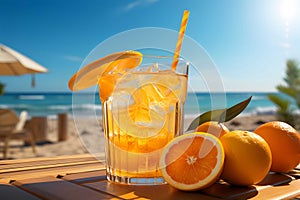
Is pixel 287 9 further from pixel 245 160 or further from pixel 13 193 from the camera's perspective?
pixel 13 193

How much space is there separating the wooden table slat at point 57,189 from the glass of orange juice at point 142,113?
0.11 m

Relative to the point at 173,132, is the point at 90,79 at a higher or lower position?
higher

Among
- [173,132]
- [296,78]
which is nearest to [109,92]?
[173,132]

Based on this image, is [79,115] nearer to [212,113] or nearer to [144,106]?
[144,106]

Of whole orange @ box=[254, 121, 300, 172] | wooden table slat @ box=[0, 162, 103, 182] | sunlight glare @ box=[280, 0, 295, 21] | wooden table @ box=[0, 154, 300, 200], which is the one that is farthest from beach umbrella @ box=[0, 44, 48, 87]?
sunlight glare @ box=[280, 0, 295, 21]

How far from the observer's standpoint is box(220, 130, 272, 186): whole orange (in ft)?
2.49

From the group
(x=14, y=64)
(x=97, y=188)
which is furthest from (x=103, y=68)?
(x=14, y=64)

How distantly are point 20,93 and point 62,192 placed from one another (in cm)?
2685

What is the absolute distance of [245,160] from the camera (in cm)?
76

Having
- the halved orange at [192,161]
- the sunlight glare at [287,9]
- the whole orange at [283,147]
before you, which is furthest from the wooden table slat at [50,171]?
the sunlight glare at [287,9]

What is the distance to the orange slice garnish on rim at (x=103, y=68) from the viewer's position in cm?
77

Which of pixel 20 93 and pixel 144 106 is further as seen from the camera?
pixel 20 93

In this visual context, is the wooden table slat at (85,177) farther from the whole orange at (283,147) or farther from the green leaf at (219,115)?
the whole orange at (283,147)

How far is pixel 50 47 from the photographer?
30734mm
